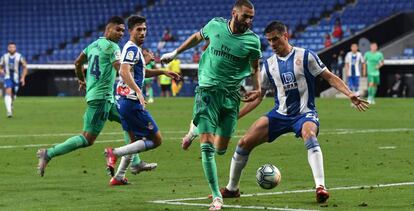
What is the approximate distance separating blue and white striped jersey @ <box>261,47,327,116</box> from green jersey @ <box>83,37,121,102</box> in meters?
3.18

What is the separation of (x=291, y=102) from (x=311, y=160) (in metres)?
0.85

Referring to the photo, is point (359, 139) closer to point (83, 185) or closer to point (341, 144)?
point (341, 144)

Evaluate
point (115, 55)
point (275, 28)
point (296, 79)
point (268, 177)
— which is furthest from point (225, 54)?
point (115, 55)

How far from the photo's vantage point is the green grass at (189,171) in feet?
40.9

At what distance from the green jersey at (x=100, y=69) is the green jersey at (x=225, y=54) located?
2.95 m

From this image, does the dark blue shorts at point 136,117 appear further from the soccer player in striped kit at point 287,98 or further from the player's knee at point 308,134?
the player's knee at point 308,134

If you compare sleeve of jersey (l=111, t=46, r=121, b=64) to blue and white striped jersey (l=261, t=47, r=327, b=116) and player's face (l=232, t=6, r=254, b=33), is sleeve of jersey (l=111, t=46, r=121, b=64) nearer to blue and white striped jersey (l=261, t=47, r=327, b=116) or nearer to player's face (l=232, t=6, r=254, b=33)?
blue and white striped jersey (l=261, t=47, r=327, b=116)

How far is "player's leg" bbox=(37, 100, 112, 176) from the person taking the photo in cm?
1512

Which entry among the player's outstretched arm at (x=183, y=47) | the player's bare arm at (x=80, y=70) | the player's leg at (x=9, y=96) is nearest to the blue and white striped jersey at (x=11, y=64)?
the player's leg at (x=9, y=96)

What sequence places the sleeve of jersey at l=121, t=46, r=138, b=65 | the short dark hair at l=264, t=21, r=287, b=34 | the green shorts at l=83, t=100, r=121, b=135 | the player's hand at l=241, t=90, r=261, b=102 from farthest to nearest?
the green shorts at l=83, t=100, r=121, b=135, the sleeve of jersey at l=121, t=46, r=138, b=65, the player's hand at l=241, t=90, r=261, b=102, the short dark hair at l=264, t=21, r=287, b=34

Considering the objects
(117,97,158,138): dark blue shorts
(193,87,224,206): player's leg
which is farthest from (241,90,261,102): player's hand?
(117,97,158,138): dark blue shorts

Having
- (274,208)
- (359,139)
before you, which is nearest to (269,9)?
(359,139)

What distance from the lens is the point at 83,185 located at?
14523mm

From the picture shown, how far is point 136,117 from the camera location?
1477 centimetres
